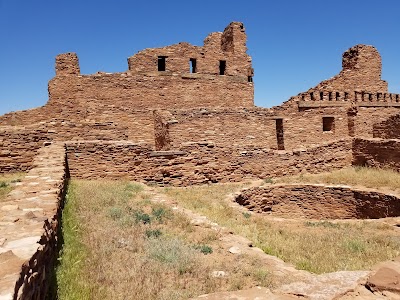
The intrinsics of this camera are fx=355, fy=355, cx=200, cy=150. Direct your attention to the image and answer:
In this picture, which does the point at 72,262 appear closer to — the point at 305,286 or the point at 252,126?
the point at 305,286

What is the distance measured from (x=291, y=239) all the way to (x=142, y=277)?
420cm

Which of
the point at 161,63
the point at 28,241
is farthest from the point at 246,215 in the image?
the point at 161,63

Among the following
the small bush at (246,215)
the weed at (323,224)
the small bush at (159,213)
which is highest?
the small bush at (159,213)

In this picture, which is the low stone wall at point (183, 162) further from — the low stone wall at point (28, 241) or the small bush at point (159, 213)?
the low stone wall at point (28, 241)

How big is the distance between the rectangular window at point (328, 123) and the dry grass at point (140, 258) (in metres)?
14.1

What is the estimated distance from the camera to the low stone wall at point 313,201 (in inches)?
456

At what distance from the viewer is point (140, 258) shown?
195 inches

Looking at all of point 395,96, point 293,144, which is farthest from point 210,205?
point 395,96

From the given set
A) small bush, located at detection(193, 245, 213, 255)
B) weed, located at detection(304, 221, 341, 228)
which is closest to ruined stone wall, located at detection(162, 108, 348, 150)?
weed, located at detection(304, 221, 341, 228)

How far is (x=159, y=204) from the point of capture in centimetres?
856

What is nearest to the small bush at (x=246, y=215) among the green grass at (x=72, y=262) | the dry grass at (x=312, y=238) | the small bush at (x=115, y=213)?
the dry grass at (x=312, y=238)

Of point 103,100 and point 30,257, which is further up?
point 103,100

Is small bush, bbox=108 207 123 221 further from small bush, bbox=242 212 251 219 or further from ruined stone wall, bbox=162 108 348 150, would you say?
ruined stone wall, bbox=162 108 348 150

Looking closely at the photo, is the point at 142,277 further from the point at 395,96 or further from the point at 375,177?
the point at 395,96
